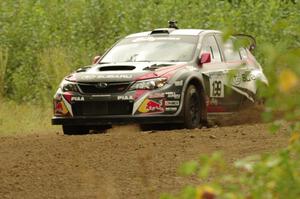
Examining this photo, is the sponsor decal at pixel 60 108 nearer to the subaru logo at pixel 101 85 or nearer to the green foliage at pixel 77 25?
the subaru logo at pixel 101 85

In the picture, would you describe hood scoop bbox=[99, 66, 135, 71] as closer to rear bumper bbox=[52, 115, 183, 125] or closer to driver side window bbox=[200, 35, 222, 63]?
rear bumper bbox=[52, 115, 183, 125]

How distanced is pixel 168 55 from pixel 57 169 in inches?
237

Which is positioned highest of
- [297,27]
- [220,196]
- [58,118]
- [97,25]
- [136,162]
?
[297,27]

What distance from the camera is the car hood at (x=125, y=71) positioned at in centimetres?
1434

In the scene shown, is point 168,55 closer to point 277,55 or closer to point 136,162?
point 136,162

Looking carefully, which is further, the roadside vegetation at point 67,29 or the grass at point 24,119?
the roadside vegetation at point 67,29

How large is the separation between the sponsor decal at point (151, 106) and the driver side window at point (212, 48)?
1806mm

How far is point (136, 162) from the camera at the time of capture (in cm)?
1027

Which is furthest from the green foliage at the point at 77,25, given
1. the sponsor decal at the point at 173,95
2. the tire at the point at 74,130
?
the sponsor decal at the point at 173,95

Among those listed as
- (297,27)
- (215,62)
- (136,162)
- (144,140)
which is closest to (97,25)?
Result: (215,62)

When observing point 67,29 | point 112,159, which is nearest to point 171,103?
point 112,159

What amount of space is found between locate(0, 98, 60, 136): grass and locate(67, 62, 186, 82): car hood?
298cm

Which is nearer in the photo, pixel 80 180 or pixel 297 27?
pixel 297 27

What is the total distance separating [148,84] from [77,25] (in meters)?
12.4
